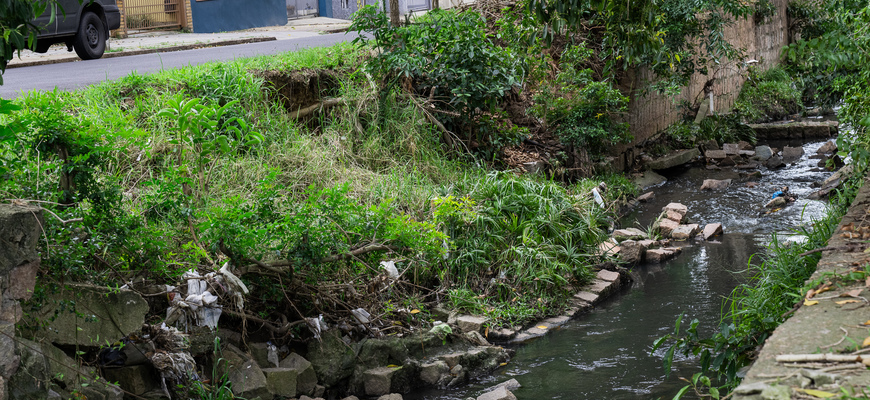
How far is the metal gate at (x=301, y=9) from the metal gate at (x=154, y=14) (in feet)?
13.1

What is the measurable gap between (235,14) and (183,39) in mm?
3463

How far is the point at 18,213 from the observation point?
10.3 ft

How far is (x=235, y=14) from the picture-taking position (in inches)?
777

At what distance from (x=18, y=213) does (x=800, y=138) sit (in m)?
13.3

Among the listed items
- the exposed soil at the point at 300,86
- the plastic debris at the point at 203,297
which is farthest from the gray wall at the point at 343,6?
the plastic debris at the point at 203,297

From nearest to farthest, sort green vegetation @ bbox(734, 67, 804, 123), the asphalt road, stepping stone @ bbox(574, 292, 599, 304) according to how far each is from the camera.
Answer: stepping stone @ bbox(574, 292, 599, 304) → the asphalt road → green vegetation @ bbox(734, 67, 804, 123)

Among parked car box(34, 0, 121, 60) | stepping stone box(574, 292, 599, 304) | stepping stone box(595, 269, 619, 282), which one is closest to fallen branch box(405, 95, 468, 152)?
stepping stone box(595, 269, 619, 282)

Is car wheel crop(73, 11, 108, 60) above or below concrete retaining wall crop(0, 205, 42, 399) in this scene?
above

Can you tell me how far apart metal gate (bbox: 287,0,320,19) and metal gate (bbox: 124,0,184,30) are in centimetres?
399

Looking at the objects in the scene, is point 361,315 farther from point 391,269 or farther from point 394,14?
point 394,14

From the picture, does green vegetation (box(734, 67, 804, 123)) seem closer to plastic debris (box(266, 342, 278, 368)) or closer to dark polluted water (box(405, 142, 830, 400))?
dark polluted water (box(405, 142, 830, 400))

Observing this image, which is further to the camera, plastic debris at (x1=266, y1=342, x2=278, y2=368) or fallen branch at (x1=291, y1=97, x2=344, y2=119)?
fallen branch at (x1=291, y1=97, x2=344, y2=119)

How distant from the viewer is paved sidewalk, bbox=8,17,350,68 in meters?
12.4

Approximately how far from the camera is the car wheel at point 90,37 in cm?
1074
